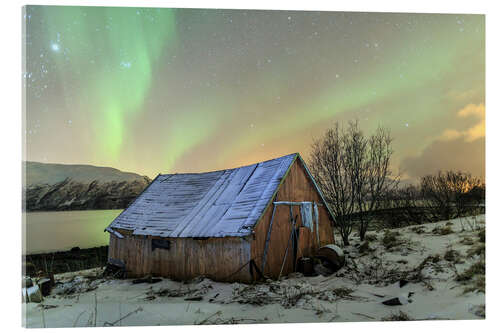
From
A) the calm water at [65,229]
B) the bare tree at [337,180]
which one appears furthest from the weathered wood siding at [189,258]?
the bare tree at [337,180]

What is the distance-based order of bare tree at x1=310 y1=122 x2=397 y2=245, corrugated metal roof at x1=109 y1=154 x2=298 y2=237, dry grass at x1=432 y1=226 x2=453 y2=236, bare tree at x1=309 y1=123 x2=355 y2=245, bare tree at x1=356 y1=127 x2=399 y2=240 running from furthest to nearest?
bare tree at x1=309 y1=123 x2=355 y2=245, bare tree at x1=310 y1=122 x2=397 y2=245, bare tree at x1=356 y1=127 x2=399 y2=240, dry grass at x1=432 y1=226 x2=453 y2=236, corrugated metal roof at x1=109 y1=154 x2=298 y2=237

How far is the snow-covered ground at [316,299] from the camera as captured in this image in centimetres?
542

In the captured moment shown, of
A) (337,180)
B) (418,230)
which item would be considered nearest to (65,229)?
(337,180)

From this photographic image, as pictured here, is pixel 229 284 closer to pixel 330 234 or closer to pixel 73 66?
pixel 330 234

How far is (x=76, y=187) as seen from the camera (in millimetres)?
8906

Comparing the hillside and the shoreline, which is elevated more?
the hillside

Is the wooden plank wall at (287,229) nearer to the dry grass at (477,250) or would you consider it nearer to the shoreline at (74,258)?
the dry grass at (477,250)

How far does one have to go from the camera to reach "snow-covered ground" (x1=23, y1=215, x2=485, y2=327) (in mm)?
5422

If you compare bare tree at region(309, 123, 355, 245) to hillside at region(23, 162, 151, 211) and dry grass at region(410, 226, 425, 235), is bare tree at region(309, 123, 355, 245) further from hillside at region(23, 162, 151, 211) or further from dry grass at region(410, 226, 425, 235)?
hillside at region(23, 162, 151, 211)

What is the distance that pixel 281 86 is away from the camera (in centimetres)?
753

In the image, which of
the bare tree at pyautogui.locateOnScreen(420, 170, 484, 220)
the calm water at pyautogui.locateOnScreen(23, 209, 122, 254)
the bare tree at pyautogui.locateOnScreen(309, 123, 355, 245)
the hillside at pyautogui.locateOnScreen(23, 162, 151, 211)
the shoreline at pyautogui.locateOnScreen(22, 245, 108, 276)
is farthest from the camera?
the bare tree at pyautogui.locateOnScreen(309, 123, 355, 245)

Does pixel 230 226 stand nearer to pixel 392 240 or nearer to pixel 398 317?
pixel 398 317

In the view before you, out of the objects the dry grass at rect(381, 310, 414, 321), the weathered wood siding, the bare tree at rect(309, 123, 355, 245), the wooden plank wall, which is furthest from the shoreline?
the bare tree at rect(309, 123, 355, 245)
